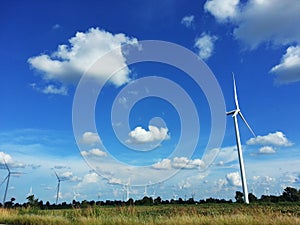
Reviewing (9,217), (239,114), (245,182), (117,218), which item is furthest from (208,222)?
(239,114)

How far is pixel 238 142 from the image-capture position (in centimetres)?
4319

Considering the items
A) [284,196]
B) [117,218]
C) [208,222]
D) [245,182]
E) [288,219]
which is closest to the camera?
[288,219]

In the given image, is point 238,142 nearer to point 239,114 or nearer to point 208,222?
point 239,114

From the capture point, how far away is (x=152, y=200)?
76.8m

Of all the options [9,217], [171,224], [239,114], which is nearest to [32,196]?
[9,217]

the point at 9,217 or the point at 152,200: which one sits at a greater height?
Result: the point at 152,200

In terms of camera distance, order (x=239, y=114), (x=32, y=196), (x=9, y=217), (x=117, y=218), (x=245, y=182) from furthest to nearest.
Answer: (x=239, y=114)
(x=245, y=182)
(x=32, y=196)
(x=9, y=217)
(x=117, y=218)

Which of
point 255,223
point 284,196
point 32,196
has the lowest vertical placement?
point 255,223

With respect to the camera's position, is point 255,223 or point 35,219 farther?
point 35,219

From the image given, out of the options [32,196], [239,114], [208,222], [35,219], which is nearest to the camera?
[208,222]

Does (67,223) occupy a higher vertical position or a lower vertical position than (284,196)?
lower

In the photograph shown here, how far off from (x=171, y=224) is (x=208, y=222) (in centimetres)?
149

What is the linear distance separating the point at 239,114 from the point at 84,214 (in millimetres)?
30904

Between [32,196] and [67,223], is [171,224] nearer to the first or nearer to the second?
[67,223]
